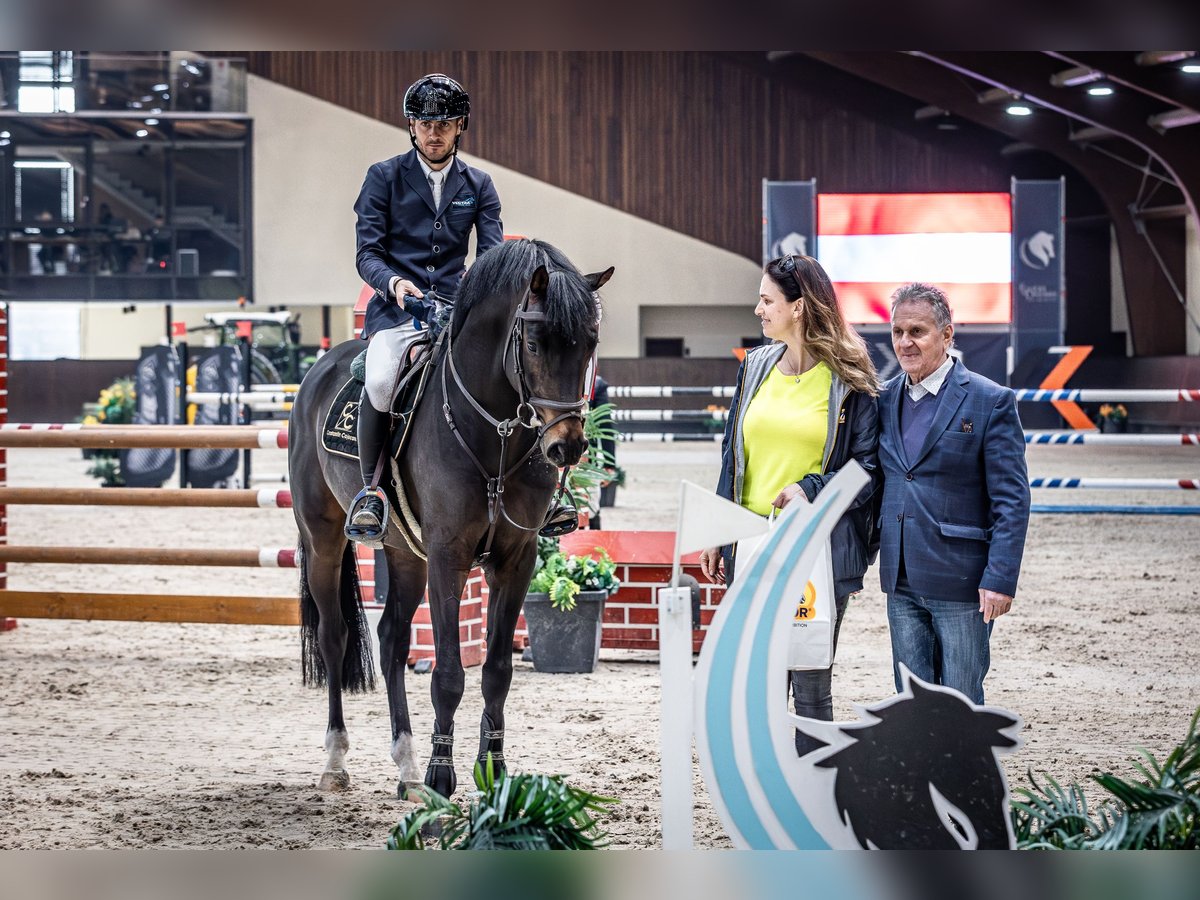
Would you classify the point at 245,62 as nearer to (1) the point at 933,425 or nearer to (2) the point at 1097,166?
(2) the point at 1097,166

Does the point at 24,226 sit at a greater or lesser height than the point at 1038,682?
greater

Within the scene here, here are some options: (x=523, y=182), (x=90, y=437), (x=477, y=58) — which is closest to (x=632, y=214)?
(x=523, y=182)

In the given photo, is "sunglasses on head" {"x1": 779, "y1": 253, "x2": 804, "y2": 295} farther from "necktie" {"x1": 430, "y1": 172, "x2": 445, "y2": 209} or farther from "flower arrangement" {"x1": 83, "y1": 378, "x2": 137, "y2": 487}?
"flower arrangement" {"x1": 83, "y1": 378, "x2": 137, "y2": 487}

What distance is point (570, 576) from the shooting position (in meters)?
5.64

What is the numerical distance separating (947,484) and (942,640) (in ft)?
1.26

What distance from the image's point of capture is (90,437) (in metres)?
6.20

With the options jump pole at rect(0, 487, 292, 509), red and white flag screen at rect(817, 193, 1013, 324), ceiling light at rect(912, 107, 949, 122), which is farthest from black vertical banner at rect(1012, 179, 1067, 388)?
jump pole at rect(0, 487, 292, 509)

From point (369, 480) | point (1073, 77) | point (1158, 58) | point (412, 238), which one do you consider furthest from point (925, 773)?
point (1073, 77)

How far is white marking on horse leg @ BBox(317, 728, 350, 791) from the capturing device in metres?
3.87

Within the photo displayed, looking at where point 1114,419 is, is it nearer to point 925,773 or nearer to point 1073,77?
point 1073,77

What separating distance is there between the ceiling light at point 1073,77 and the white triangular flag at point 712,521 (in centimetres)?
1465

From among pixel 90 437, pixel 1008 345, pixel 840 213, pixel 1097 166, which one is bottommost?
pixel 90 437

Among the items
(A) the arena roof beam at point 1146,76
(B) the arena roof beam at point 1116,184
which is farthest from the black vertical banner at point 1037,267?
(B) the arena roof beam at point 1116,184

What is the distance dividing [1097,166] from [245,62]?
15.3 metres
